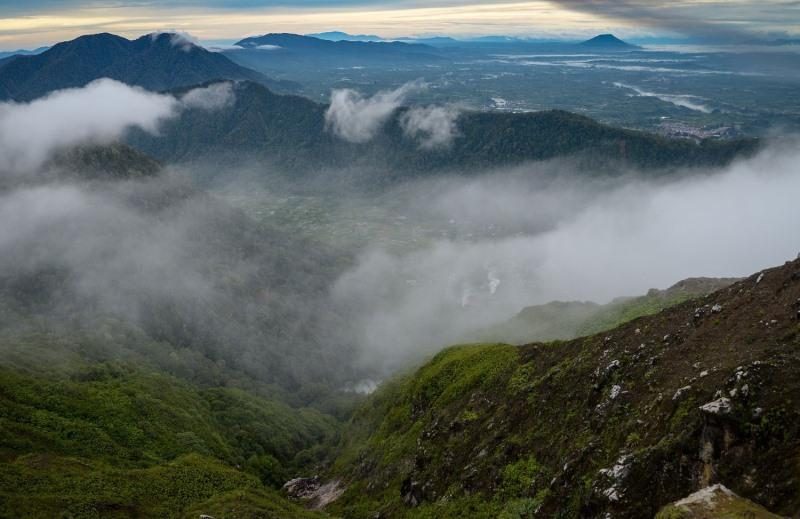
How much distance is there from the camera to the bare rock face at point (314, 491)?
9525cm

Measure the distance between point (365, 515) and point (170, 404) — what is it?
103 meters

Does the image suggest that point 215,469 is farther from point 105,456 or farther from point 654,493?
point 654,493

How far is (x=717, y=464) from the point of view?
30172mm

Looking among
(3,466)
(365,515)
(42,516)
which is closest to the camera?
(42,516)

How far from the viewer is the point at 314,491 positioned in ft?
357

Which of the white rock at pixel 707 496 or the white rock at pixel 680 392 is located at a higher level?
the white rock at pixel 707 496

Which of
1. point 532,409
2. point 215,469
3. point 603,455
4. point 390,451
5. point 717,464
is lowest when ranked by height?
point 215,469

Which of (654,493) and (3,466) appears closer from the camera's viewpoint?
(654,493)

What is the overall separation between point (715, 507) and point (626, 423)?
15277 millimetres

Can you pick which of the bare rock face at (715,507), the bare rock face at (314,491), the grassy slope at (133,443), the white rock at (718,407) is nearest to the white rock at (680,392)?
the white rock at (718,407)

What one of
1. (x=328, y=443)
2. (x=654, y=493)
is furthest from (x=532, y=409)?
(x=328, y=443)

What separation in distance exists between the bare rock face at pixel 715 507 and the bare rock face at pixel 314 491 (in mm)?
75082

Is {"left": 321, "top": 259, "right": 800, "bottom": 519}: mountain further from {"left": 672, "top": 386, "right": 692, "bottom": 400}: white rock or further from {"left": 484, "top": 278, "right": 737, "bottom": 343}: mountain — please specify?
{"left": 484, "top": 278, "right": 737, "bottom": 343}: mountain

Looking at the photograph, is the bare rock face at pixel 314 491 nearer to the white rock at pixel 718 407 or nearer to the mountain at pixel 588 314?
the mountain at pixel 588 314
